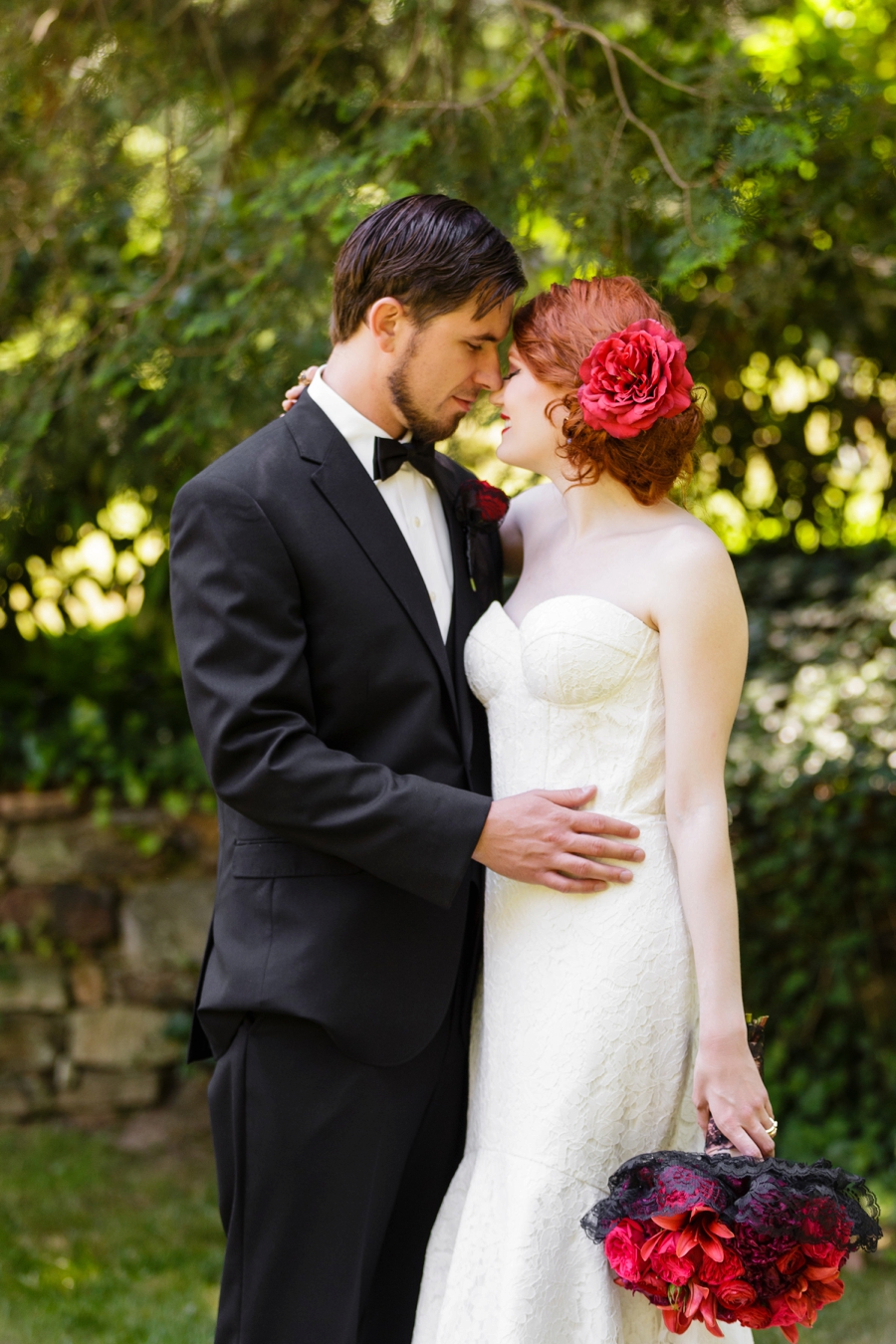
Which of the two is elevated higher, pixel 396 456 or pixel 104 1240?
pixel 396 456

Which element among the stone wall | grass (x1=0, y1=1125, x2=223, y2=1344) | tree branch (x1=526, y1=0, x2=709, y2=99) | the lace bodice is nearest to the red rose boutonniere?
the lace bodice

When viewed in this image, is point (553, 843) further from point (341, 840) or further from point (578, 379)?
point (578, 379)

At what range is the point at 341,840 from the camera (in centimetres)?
188

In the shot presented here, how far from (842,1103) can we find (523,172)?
329 cm

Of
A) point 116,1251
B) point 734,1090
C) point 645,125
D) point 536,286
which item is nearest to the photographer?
point 734,1090

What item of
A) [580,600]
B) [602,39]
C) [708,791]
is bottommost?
[708,791]

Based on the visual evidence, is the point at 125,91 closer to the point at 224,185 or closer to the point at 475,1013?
the point at 224,185

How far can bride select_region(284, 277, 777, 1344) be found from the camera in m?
1.88

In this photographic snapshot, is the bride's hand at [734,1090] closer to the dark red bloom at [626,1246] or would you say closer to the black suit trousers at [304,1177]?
the dark red bloom at [626,1246]

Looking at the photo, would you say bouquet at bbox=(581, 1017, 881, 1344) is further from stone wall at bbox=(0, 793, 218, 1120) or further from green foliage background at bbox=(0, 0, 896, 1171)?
stone wall at bbox=(0, 793, 218, 1120)

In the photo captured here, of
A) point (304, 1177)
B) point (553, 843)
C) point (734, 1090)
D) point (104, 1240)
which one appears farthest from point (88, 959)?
point (734, 1090)

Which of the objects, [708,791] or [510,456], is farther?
[510,456]

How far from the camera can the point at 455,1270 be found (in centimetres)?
195

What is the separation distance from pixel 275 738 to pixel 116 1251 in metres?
Result: 2.57
